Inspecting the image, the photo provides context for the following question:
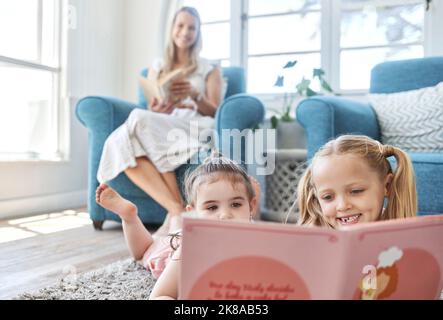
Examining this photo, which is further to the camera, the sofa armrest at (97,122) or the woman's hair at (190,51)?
the woman's hair at (190,51)

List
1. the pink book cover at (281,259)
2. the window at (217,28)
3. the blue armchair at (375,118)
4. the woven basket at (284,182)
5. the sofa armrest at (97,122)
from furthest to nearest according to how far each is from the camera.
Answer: the window at (217,28), the woven basket at (284,182), the sofa armrest at (97,122), the blue armchair at (375,118), the pink book cover at (281,259)

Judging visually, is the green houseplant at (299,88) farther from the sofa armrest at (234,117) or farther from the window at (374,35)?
the sofa armrest at (234,117)

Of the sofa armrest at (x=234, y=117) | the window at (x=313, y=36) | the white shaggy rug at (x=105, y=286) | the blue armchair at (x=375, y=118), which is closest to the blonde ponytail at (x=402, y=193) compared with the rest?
the white shaggy rug at (x=105, y=286)

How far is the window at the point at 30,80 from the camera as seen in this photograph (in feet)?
7.73

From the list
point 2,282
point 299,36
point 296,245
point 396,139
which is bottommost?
point 2,282

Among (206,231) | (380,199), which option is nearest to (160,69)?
(380,199)

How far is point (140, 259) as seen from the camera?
1300 mm

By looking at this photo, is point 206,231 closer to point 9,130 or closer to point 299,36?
point 9,130

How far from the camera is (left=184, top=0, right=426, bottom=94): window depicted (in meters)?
2.60

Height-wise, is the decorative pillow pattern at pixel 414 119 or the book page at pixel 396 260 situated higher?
the decorative pillow pattern at pixel 414 119

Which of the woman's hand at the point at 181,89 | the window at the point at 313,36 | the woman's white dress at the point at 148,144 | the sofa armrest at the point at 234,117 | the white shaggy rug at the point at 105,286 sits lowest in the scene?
the white shaggy rug at the point at 105,286

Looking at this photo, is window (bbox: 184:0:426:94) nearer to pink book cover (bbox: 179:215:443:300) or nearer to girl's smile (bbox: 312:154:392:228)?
girl's smile (bbox: 312:154:392:228)

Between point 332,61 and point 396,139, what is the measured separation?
103 centimetres

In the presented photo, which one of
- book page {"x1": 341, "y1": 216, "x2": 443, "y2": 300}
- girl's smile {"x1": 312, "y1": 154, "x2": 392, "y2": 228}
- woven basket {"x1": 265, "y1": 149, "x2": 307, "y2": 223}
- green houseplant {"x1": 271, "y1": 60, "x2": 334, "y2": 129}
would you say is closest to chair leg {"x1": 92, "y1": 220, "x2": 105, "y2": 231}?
woven basket {"x1": 265, "y1": 149, "x2": 307, "y2": 223}
